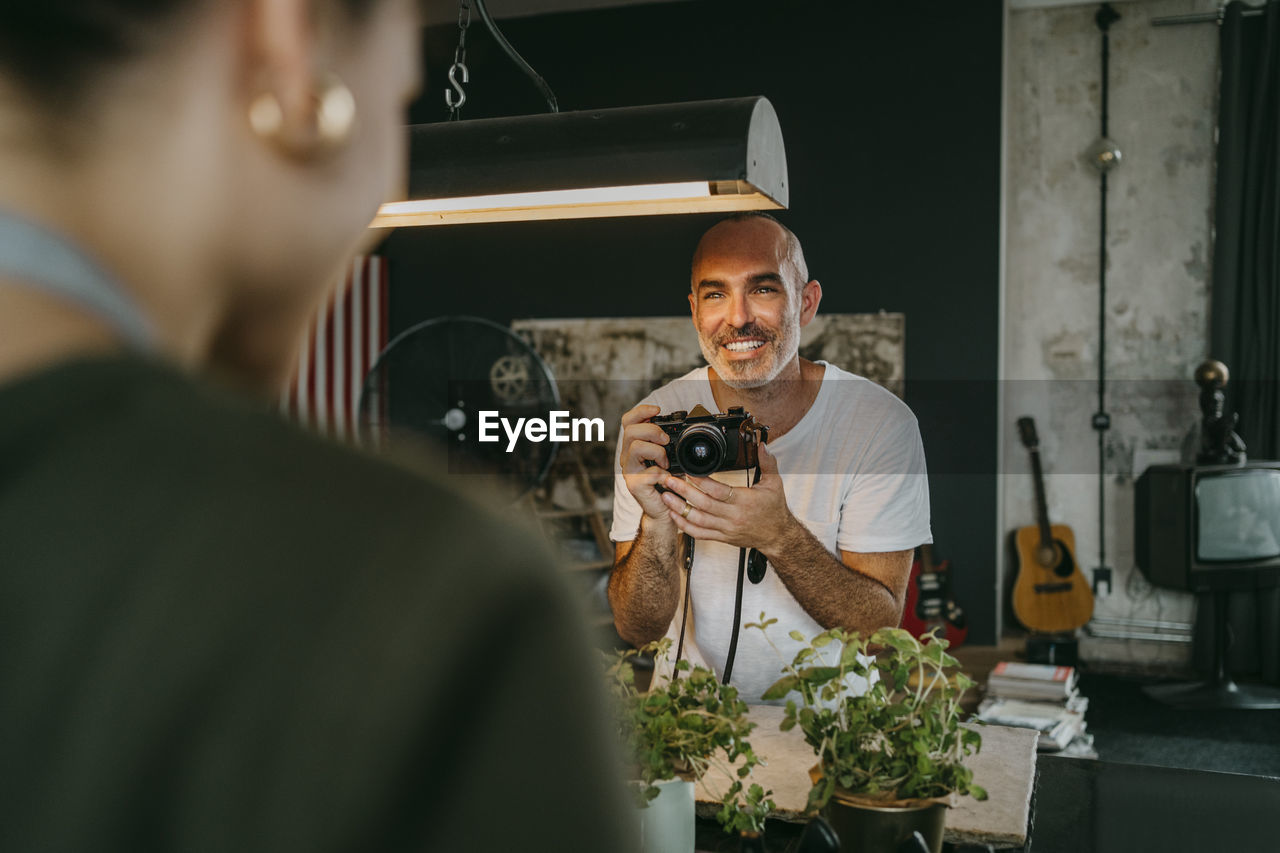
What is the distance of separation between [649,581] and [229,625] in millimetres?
2010

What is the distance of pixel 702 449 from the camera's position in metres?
2.03

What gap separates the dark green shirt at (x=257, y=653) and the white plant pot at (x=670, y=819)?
983mm

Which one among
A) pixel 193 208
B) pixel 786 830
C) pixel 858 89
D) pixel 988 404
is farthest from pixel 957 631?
pixel 193 208

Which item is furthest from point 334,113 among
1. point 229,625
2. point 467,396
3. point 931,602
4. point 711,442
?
point 467,396

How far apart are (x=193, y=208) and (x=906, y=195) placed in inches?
174

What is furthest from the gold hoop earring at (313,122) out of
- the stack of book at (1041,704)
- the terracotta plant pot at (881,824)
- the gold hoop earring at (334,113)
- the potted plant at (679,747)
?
the stack of book at (1041,704)

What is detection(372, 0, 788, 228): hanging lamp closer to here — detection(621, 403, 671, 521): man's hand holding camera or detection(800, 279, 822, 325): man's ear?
detection(621, 403, 671, 521): man's hand holding camera

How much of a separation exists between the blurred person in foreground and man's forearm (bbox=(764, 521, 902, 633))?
1904 mm

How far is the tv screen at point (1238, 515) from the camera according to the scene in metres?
4.45

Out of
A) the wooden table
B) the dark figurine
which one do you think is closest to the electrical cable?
the dark figurine

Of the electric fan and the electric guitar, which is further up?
the electric fan

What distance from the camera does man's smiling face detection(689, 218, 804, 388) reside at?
2.21m

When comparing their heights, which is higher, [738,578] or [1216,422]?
[1216,422]

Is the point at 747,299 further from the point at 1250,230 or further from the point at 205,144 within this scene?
the point at 1250,230
